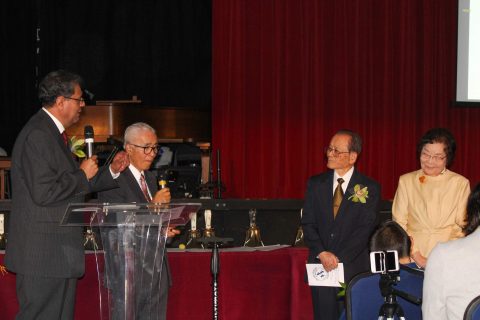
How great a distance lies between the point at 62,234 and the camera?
3.48 metres

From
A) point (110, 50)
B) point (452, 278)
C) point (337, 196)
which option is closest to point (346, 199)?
point (337, 196)

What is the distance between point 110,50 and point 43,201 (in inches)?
348

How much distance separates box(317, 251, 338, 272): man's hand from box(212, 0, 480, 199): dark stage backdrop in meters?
4.27

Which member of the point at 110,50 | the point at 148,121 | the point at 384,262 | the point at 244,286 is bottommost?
the point at 244,286

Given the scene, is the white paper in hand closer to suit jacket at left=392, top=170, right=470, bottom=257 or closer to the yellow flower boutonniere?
suit jacket at left=392, top=170, right=470, bottom=257

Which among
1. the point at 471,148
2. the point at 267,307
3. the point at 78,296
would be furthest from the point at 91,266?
the point at 471,148

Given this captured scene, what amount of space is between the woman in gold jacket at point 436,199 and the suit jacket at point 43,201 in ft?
5.87

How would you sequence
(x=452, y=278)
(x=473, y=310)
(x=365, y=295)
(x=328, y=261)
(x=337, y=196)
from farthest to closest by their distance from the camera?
(x=337, y=196)
(x=328, y=261)
(x=365, y=295)
(x=452, y=278)
(x=473, y=310)

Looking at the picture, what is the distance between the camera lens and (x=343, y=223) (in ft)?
13.9

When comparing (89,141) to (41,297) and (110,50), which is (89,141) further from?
(110,50)

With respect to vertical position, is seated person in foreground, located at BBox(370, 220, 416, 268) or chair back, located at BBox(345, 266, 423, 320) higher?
seated person in foreground, located at BBox(370, 220, 416, 268)

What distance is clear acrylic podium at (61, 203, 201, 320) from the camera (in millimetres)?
3207

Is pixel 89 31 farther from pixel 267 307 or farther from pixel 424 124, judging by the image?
pixel 267 307

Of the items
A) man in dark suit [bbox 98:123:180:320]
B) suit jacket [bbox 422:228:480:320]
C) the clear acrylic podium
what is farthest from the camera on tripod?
man in dark suit [bbox 98:123:180:320]
